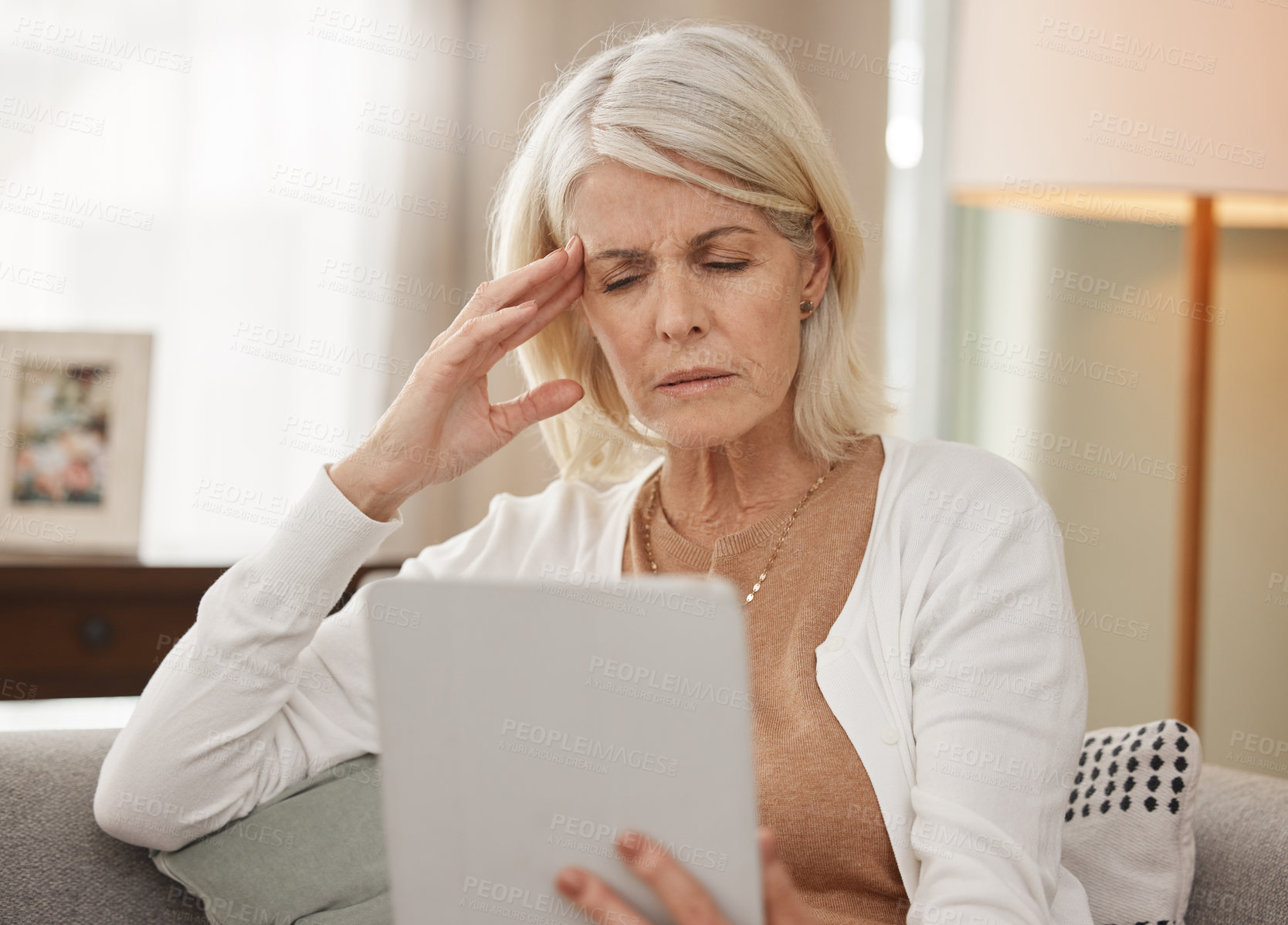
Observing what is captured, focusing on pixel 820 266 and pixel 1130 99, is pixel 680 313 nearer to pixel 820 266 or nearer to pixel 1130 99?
pixel 820 266

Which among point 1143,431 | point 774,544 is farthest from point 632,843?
point 1143,431

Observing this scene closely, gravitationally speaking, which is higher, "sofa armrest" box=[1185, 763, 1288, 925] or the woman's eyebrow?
the woman's eyebrow

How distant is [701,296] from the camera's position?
1.24m

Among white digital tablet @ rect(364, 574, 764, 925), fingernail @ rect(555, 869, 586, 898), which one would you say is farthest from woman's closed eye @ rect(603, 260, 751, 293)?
fingernail @ rect(555, 869, 586, 898)

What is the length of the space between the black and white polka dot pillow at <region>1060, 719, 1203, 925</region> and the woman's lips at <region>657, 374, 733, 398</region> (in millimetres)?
522

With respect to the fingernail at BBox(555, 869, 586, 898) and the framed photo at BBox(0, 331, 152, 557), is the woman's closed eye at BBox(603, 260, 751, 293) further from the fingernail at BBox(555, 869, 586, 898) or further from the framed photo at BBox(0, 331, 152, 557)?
the framed photo at BBox(0, 331, 152, 557)

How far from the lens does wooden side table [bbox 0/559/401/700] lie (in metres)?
1.88

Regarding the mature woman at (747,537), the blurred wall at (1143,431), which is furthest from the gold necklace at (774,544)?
the blurred wall at (1143,431)

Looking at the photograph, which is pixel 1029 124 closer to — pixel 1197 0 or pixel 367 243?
pixel 1197 0

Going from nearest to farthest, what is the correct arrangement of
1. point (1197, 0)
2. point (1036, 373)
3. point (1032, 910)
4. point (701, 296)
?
point (1032, 910), point (701, 296), point (1197, 0), point (1036, 373)

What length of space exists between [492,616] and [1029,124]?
1486 mm

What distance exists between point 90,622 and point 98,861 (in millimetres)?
850

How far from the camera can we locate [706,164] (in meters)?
1.22

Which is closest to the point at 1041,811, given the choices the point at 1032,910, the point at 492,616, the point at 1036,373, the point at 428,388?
the point at 1032,910
